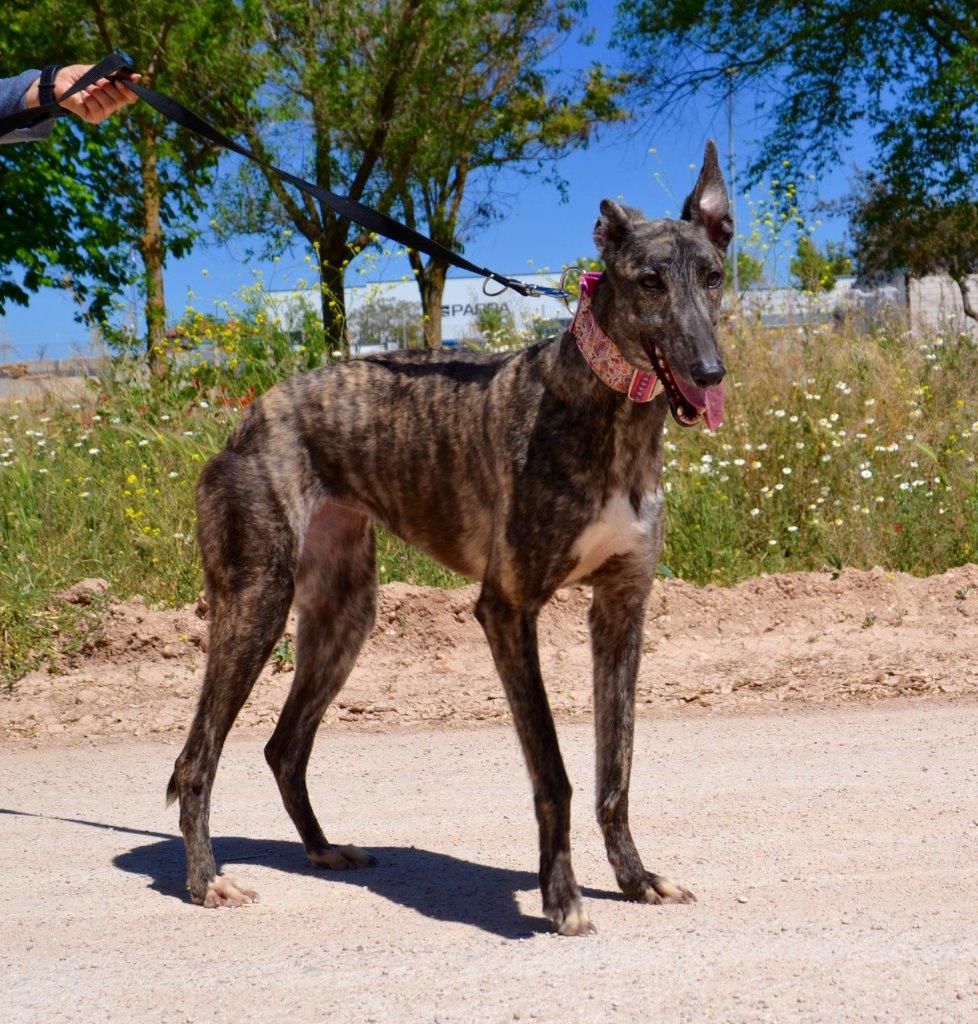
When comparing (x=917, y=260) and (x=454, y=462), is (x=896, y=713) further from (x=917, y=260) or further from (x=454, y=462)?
(x=917, y=260)

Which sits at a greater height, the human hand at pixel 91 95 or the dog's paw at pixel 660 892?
the human hand at pixel 91 95

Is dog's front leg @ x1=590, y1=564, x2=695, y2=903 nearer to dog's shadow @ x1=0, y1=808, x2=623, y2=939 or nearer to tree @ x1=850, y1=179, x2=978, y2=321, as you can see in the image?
dog's shadow @ x1=0, y1=808, x2=623, y2=939

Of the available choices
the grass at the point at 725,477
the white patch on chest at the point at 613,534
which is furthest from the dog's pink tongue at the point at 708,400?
the grass at the point at 725,477

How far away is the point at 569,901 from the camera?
3576 millimetres

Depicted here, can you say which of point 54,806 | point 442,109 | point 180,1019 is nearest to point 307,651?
point 54,806

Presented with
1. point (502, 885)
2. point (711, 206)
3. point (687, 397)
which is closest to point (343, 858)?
point (502, 885)

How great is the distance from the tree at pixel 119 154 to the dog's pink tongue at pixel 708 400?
17.4m

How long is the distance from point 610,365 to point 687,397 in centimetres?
34

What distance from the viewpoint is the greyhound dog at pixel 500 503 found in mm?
3613

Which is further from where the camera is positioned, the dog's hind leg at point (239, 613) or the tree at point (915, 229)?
the tree at point (915, 229)

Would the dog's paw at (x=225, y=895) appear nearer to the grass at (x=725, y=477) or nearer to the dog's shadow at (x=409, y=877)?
the dog's shadow at (x=409, y=877)

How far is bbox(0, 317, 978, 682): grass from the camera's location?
8.22m

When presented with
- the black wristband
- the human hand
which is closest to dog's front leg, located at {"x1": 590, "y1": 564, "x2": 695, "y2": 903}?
the human hand

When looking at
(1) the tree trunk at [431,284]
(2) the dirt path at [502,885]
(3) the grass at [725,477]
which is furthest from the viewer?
(1) the tree trunk at [431,284]
